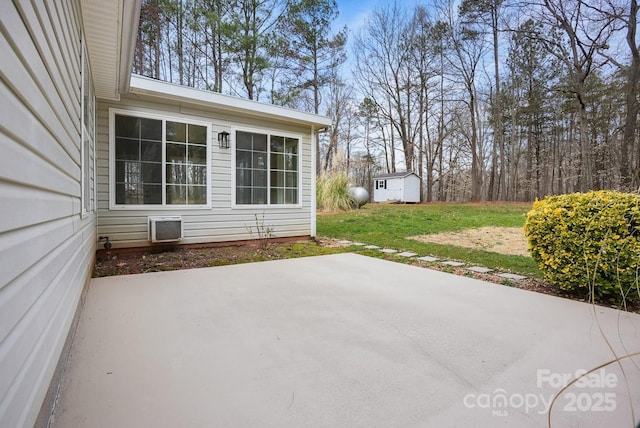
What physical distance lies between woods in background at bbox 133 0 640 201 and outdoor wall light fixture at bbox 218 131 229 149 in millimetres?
6590

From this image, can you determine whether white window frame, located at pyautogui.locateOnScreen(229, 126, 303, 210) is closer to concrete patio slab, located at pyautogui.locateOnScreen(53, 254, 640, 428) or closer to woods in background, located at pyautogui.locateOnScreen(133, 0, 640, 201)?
concrete patio slab, located at pyautogui.locateOnScreen(53, 254, 640, 428)

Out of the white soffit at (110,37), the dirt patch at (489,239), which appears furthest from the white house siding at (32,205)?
the dirt patch at (489,239)

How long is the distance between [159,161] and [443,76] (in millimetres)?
16709

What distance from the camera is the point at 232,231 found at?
5.61 meters

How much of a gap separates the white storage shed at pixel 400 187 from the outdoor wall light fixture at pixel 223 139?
14.4m

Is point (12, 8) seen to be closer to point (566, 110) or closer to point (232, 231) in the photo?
point (232, 231)

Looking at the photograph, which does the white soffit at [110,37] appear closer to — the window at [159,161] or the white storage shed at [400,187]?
the window at [159,161]

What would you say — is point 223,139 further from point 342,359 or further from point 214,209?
point 342,359

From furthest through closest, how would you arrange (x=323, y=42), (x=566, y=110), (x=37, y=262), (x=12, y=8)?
(x=566, y=110), (x=323, y=42), (x=37, y=262), (x=12, y=8)

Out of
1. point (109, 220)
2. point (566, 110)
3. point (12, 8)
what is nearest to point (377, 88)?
point (566, 110)

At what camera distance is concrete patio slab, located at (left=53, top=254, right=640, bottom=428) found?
1391 millimetres

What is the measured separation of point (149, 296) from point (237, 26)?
10.7 meters

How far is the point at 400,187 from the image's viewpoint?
60.7ft

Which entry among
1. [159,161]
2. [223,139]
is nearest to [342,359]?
[159,161]
